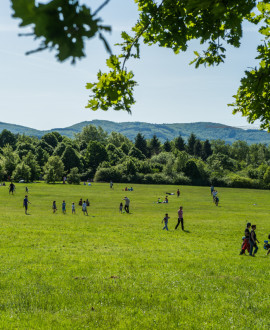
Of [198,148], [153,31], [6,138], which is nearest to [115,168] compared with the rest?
[198,148]

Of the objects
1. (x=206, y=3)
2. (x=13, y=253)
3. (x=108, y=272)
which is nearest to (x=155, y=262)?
(x=108, y=272)

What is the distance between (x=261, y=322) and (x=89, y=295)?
4.64 m

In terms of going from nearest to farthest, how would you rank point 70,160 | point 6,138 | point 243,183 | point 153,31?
point 153,31
point 243,183
point 70,160
point 6,138

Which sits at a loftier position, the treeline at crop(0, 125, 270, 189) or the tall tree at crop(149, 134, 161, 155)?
the tall tree at crop(149, 134, 161, 155)

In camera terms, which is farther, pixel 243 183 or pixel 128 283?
pixel 243 183

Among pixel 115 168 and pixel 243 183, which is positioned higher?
pixel 115 168

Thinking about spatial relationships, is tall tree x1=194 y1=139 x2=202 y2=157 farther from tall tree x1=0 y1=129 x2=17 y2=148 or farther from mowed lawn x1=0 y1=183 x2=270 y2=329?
mowed lawn x1=0 y1=183 x2=270 y2=329

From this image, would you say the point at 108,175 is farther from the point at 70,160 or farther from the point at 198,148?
the point at 198,148

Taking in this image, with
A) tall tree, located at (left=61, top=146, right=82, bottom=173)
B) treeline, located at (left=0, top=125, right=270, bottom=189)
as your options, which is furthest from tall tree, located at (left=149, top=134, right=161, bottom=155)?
tall tree, located at (left=61, top=146, right=82, bottom=173)

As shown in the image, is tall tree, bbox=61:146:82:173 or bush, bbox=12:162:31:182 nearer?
bush, bbox=12:162:31:182

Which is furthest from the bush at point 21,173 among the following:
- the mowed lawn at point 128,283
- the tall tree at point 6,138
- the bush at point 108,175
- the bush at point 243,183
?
the tall tree at point 6,138

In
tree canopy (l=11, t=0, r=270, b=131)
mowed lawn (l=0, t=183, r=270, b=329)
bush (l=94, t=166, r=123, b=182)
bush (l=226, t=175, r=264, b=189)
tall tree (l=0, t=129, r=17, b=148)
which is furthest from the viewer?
tall tree (l=0, t=129, r=17, b=148)

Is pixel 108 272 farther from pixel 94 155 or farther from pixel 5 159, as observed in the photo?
pixel 94 155

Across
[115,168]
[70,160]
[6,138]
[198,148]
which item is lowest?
[115,168]
